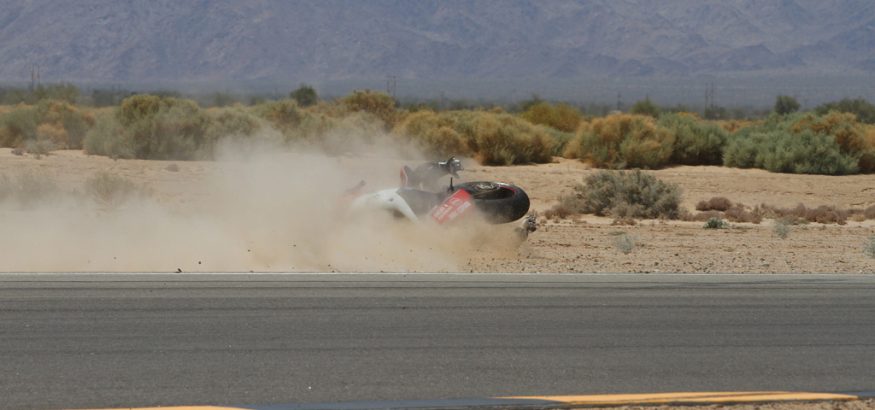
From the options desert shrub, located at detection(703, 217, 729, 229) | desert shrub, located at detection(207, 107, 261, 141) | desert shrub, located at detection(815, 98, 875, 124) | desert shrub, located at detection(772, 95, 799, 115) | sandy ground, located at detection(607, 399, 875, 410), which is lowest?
Result: desert shrub, located at detection(772, 95, 799, 115)

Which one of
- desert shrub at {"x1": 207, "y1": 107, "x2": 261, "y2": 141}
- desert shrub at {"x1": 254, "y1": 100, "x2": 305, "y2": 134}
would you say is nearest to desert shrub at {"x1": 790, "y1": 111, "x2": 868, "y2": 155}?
desert shrub at {"x1": 254, "y1": 100, "x2": 305, "y2": 134}

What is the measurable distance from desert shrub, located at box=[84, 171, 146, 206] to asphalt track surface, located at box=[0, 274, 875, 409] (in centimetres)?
1099

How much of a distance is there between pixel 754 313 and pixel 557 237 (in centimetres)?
965

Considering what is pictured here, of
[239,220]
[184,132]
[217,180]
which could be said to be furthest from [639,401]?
[184,132]

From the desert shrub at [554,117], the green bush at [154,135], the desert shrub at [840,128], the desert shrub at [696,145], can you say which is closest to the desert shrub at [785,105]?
the desert shrub at [554,117]

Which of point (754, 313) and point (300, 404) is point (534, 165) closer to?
point (754, 313)

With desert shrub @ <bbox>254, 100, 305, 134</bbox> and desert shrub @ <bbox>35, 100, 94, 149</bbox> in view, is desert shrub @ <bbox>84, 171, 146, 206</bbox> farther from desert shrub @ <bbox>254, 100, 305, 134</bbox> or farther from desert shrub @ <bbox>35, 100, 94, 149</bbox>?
desert shrub @ <bbox>254, 100, 305, 134</bbox>

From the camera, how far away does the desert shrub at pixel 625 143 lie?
1453 inches

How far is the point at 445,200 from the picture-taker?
16500 millimetres

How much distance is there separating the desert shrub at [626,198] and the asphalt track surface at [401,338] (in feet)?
42.5

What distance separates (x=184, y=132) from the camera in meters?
33.9

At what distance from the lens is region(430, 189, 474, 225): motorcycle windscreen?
16359 mm

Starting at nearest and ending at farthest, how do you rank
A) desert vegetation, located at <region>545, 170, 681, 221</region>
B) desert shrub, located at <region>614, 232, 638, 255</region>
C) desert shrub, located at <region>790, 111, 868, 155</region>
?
1. desert shrub, located at <region>614, 232, 638, 255</region>
2. desert vegetation, located at <region>545, 170, 681, 221</region>
3. desert shrub, located at <region>790, 111, 868, 155</region>

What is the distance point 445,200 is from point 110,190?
32.8ft
